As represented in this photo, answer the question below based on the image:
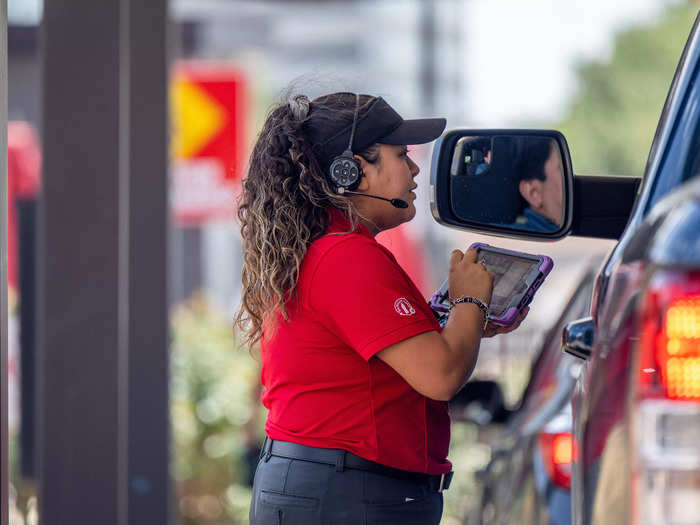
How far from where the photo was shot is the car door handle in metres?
2.02

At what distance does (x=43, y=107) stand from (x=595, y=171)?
168ft

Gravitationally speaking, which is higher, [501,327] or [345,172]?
[345,172]

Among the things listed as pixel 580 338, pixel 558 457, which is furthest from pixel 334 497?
pixel 558 457

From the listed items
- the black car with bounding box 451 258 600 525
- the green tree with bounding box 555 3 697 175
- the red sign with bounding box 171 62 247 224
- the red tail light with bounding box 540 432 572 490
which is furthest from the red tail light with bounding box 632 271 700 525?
the green tree with bounding box 555 3 697 175

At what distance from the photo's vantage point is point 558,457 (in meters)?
3.55

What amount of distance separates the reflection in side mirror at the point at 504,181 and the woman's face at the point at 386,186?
10cm

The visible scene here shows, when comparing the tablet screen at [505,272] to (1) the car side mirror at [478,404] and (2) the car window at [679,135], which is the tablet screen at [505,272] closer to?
(2) the car window at [679,135]

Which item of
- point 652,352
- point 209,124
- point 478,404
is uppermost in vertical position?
point 209,124

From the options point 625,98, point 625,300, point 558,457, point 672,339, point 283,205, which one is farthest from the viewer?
point 625,98

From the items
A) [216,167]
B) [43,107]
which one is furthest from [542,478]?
[216,167]

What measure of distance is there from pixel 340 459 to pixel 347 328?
11.3 inches

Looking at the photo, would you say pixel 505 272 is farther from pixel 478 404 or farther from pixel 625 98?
pixel 625 98

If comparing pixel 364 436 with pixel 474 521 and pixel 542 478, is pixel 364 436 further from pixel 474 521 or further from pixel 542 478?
pixel 474 521

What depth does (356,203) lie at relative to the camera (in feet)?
9.07
